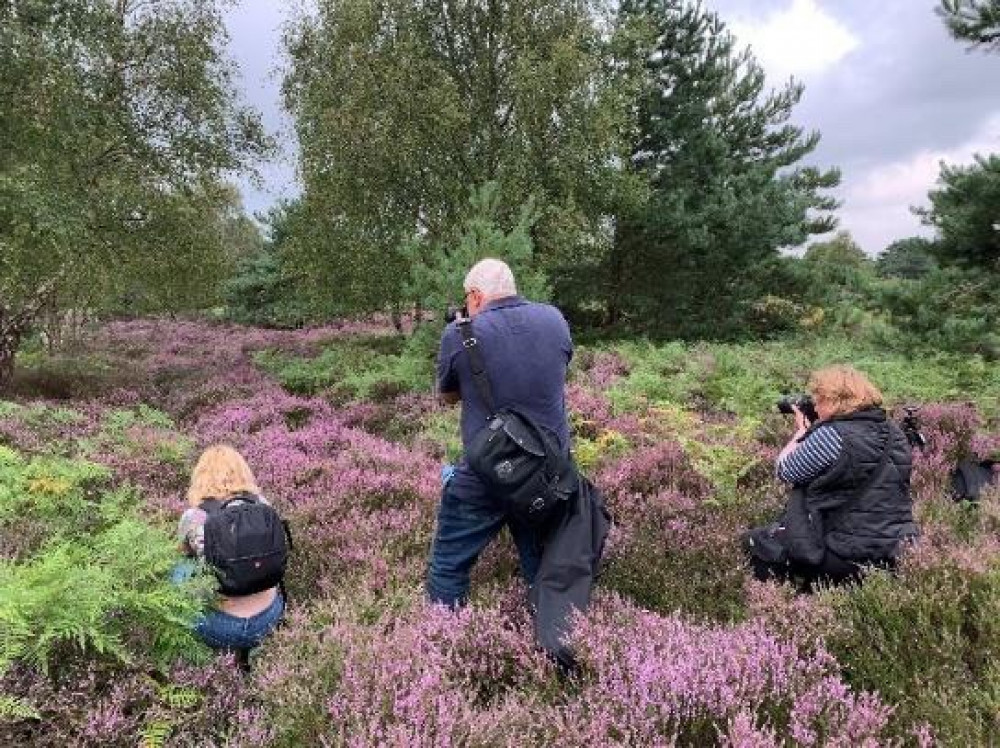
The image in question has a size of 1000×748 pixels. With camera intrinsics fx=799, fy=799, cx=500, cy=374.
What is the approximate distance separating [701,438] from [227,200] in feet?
45.9

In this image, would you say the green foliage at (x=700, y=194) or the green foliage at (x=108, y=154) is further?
the green foliage at (x=700, y=194)

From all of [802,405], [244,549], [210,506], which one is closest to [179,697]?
[244,549]

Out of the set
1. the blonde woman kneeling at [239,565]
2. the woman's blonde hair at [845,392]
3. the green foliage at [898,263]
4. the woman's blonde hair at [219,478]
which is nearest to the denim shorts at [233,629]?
the blonde woman kneeling at [239,565]

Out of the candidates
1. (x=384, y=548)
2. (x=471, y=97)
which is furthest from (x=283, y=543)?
(x=471, y=97)

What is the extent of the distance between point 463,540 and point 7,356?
14.2m

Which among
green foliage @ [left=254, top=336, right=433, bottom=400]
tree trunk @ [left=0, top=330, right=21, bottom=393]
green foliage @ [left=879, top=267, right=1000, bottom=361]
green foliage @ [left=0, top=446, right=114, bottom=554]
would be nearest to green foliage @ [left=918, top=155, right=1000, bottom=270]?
green foliage @ [left=879, top=267, right=1000, bottom=361]

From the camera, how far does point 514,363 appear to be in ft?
13.6

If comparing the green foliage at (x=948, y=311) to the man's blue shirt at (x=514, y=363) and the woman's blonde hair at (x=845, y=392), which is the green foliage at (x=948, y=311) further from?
the man's blue shirt at (x=514, y=363)

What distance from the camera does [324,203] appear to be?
20.1m

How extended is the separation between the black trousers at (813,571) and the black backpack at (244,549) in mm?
2898

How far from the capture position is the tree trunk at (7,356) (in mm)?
14906

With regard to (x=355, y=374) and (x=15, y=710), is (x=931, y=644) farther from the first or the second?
(x=355, y=374)

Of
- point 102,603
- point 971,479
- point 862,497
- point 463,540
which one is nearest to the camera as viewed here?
point 102,603


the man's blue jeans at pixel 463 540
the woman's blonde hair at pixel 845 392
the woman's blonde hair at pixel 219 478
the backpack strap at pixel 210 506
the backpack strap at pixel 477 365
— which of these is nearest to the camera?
the backpack strap at pixel 477 365
